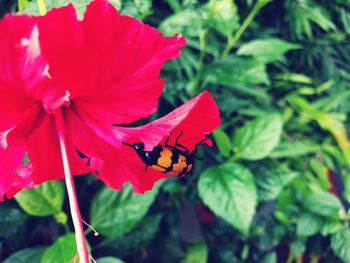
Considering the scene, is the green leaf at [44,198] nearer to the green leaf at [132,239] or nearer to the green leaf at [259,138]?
the green leaf at [132,239]

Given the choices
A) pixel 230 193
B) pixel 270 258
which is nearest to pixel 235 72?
pixel 230 193

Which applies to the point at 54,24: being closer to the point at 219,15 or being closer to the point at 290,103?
the point at 219,15

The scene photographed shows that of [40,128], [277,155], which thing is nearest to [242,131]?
[277,155]

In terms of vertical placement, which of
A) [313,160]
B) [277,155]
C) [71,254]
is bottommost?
[313,160]

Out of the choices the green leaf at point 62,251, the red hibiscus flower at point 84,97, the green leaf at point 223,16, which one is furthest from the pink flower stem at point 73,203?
the green leaf at point 223,16

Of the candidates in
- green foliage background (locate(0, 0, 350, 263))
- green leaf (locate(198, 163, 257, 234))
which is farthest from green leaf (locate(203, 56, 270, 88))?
green leaf (locate(198, 163, 257, 234))
